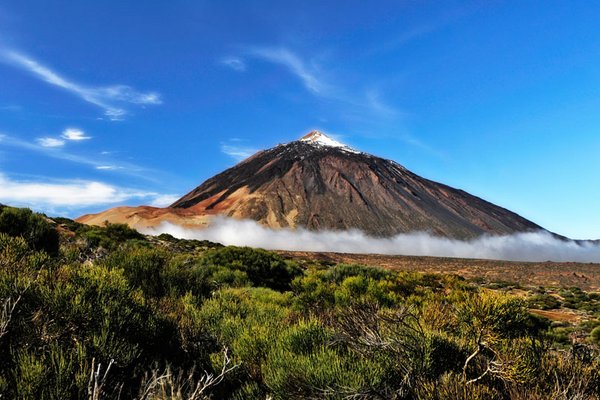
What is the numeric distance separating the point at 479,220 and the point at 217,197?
11761 centimetres

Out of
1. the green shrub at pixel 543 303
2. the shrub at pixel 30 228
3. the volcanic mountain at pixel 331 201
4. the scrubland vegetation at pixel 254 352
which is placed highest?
the volcanic mountain at pixel 331 201

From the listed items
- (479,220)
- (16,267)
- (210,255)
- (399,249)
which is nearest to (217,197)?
(399,249)

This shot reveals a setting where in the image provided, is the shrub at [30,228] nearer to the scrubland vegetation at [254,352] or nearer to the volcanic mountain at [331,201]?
the scrubland vegetation at [254,352]

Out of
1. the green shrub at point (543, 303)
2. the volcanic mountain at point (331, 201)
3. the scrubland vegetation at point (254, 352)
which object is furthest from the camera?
the volcanic mountain at point (331, 201)

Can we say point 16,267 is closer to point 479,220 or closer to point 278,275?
point 278,275

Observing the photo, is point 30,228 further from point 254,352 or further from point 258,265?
point 254,352

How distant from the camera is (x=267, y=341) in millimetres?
5391

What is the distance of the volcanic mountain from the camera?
136 meters

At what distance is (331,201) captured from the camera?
147250 mm

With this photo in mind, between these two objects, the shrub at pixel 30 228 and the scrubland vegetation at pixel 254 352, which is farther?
the shrub at pixel 30 228

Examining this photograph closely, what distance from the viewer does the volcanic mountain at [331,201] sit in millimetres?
135500

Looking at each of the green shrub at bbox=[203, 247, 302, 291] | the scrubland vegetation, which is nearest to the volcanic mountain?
the green shrub at bbox=[203, 247, 302, 291]

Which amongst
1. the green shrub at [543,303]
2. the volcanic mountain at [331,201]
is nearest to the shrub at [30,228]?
the green shrub at [543,303]

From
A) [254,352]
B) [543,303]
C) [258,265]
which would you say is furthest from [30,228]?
[543,303]
